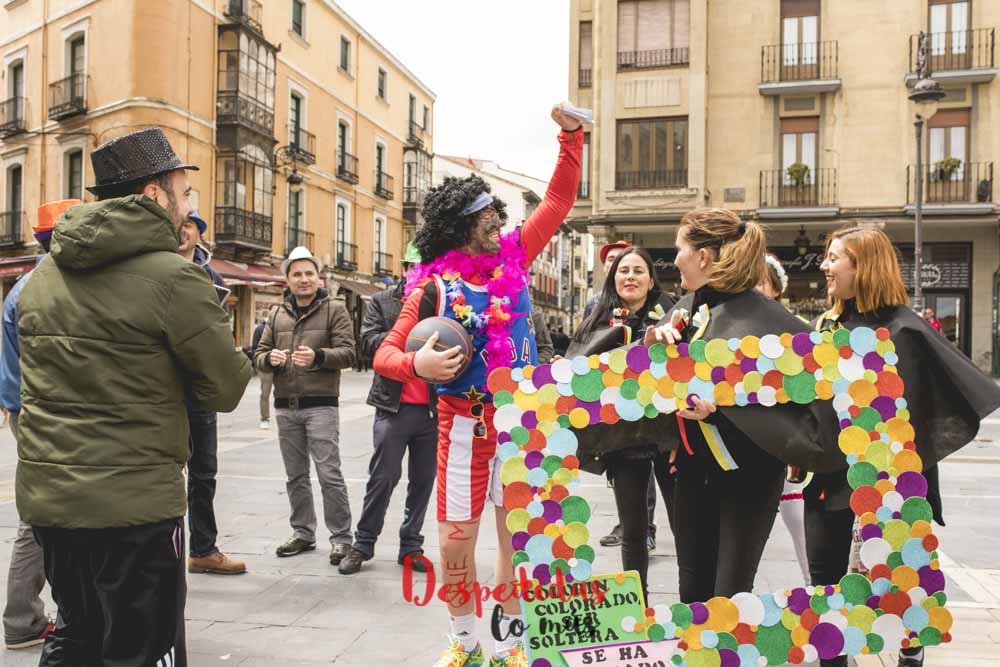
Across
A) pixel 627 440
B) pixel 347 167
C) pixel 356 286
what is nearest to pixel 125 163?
pixel 627 440

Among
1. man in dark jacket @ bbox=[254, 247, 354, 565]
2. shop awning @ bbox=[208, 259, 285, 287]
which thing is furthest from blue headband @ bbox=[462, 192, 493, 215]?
shop awning @ bbox=[208, 259, 285, 287]

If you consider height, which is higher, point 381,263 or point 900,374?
point 381,263

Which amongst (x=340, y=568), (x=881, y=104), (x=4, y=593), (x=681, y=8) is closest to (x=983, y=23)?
(x=881, y=104)

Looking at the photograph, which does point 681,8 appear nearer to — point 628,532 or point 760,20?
point 760,20

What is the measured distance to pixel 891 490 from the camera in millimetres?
2715

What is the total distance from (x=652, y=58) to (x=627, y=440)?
67.9 ft

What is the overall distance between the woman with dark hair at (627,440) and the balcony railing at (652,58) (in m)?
18.7

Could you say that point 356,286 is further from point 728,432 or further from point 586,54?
point 728,432

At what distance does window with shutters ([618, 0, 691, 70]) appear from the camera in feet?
72.0

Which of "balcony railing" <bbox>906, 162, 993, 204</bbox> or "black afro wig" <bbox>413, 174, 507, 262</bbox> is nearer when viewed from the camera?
"black afro wig" <bbox>413, 174, 507, 262</bbox>

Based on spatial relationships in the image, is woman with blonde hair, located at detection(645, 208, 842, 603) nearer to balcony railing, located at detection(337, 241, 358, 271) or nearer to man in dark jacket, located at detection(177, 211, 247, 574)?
man in dark jacket, located at detection(177, 211, 247, 574)

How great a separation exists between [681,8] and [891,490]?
853 inches

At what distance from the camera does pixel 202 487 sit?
4945mm

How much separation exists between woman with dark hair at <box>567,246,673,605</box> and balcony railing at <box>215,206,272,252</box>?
23.1 metres
